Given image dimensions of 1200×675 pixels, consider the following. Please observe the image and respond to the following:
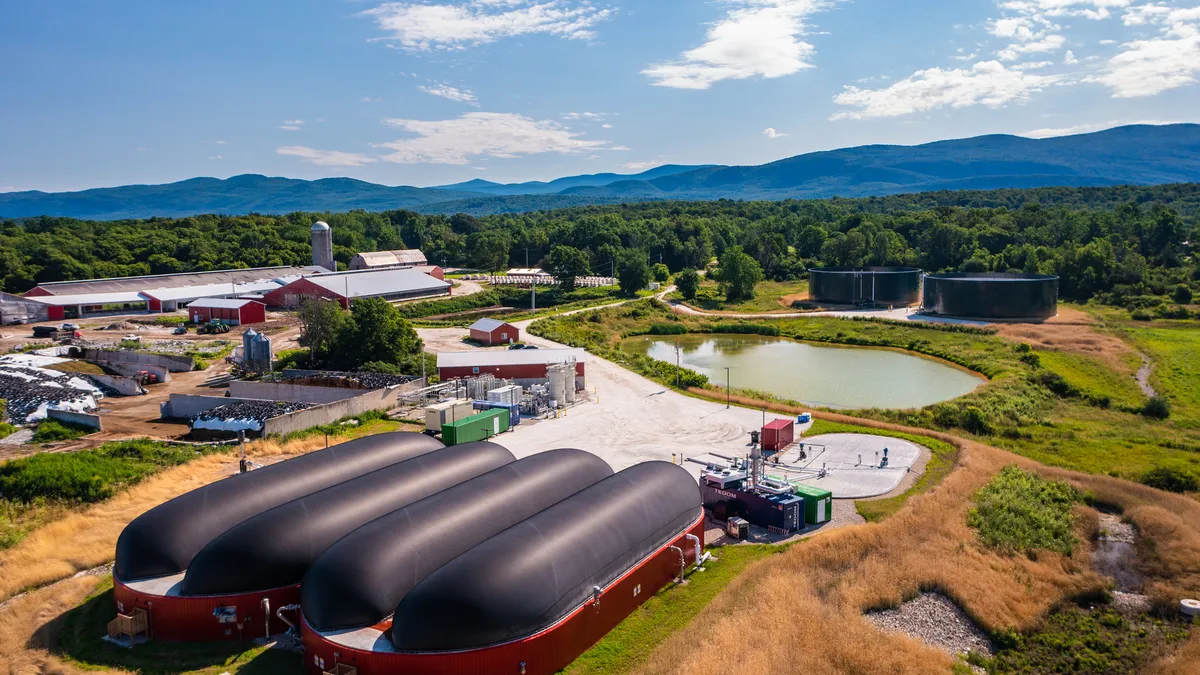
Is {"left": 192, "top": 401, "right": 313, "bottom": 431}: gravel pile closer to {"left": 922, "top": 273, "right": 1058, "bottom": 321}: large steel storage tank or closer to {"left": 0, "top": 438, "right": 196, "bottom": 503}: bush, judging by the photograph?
{"left": 0, "top": 438, "right": 196, "bottom": 503}: bush

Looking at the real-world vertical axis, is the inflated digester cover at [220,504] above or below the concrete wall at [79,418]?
above

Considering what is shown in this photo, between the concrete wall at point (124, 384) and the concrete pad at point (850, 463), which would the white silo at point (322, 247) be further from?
the concrete pad at point (850, 463)

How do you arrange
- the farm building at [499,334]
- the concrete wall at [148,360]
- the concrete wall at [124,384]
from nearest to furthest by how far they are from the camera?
the concrete wall at [124,384] → the concrete wall at [148,360] → the farm building at [499,334]

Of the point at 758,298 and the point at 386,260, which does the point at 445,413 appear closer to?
the point at 758,298

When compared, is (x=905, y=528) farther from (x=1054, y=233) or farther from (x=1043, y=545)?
(x=1054, y=233)

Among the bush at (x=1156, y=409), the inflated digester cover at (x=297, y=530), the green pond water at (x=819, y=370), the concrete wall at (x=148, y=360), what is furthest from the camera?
the concrete wall at (x=148, y=360)

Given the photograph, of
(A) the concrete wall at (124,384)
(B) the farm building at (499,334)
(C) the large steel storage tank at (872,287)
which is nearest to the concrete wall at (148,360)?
(A) the concrete wall at (124,384)

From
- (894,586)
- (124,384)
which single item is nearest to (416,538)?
(894,586)
